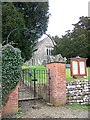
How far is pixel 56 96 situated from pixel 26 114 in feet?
5.67

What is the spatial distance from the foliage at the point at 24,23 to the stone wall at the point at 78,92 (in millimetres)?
6100

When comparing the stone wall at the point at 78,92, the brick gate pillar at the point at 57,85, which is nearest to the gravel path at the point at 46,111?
the brick gate pillar at the point at 57,85

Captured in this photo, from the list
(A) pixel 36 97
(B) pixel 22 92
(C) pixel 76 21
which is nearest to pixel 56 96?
(A) pixel 36 97

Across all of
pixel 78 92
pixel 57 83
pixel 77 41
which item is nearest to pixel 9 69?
pixel 57 83

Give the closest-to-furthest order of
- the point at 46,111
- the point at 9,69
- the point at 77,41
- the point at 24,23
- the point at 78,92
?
1. the point at 9,69
2. the point at 46,111
3. the point at 78,92
4. the point at 24,23
5. the point at 77,41

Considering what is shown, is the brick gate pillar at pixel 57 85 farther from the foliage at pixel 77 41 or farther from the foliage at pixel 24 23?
the foliage at pixel 77 41

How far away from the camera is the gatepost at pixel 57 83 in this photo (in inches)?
315

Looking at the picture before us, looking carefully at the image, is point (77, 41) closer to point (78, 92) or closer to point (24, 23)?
point (24, 23)

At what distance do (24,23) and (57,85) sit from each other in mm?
8423

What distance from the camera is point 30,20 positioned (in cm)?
1664

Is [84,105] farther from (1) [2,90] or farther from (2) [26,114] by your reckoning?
(1) [2,90]

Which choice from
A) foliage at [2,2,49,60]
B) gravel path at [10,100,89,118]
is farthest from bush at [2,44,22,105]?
foliage at [2,2,49,60]

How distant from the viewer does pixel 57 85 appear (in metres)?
8.03

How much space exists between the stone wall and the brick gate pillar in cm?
36
